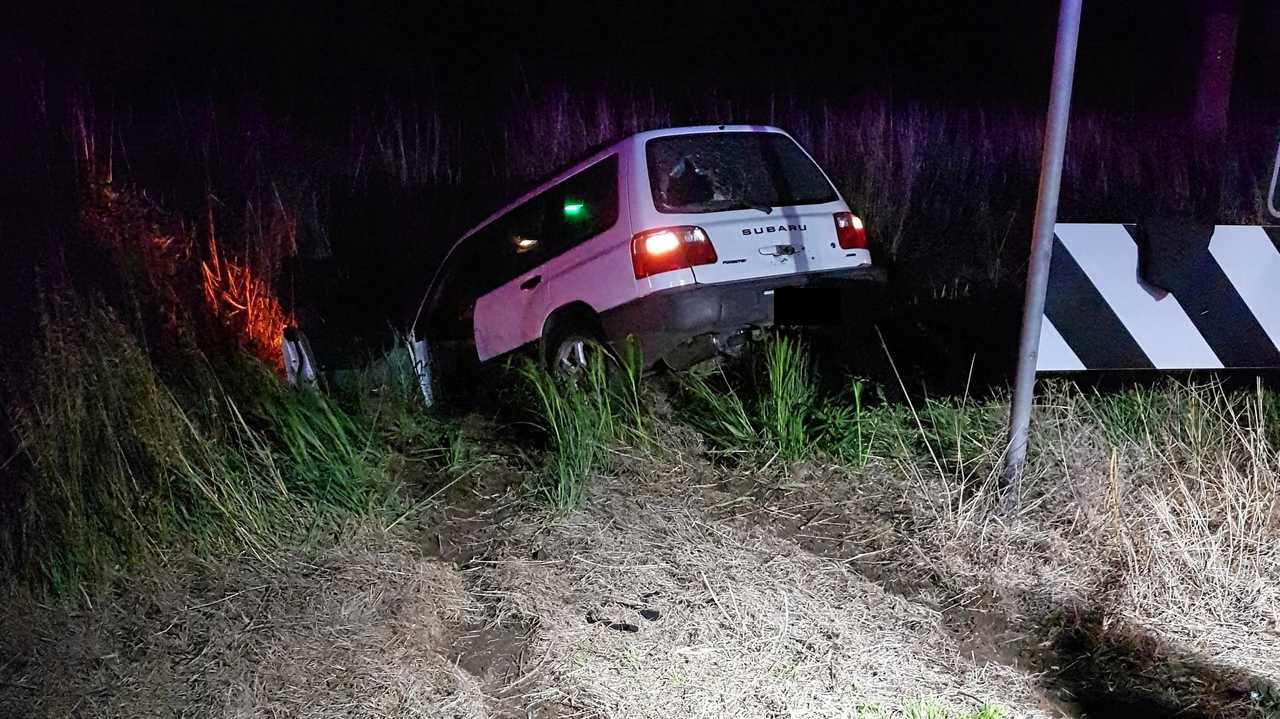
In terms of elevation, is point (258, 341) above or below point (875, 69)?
below

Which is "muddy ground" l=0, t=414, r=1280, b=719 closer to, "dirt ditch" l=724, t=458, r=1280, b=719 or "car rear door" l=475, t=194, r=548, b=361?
"dirt ditch" l=724, t=458, r=1280, b=719

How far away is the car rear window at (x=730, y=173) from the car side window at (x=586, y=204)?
283mm

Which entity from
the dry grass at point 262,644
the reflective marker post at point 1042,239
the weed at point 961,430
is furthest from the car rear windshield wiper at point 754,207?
the dry grass at point 262,644

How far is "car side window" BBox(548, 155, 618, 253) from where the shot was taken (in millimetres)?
5668

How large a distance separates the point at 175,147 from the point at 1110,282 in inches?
386

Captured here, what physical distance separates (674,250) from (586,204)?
806mm

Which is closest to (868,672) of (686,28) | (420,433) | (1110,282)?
(1110,282)

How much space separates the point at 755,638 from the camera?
329 cm

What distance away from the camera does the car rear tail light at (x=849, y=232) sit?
227 inches

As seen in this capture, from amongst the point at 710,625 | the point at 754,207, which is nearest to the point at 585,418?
the point at 710,625

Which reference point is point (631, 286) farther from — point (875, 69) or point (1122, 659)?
point (875, 69)

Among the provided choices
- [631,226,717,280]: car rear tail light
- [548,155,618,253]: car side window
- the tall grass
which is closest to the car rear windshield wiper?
[631,226,717,280]: car rear tail light

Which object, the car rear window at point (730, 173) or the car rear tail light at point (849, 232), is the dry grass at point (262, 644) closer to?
the car rear window at point (730, 173)

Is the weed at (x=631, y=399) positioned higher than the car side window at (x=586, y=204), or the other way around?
the car side window at (x=586, y=204)
